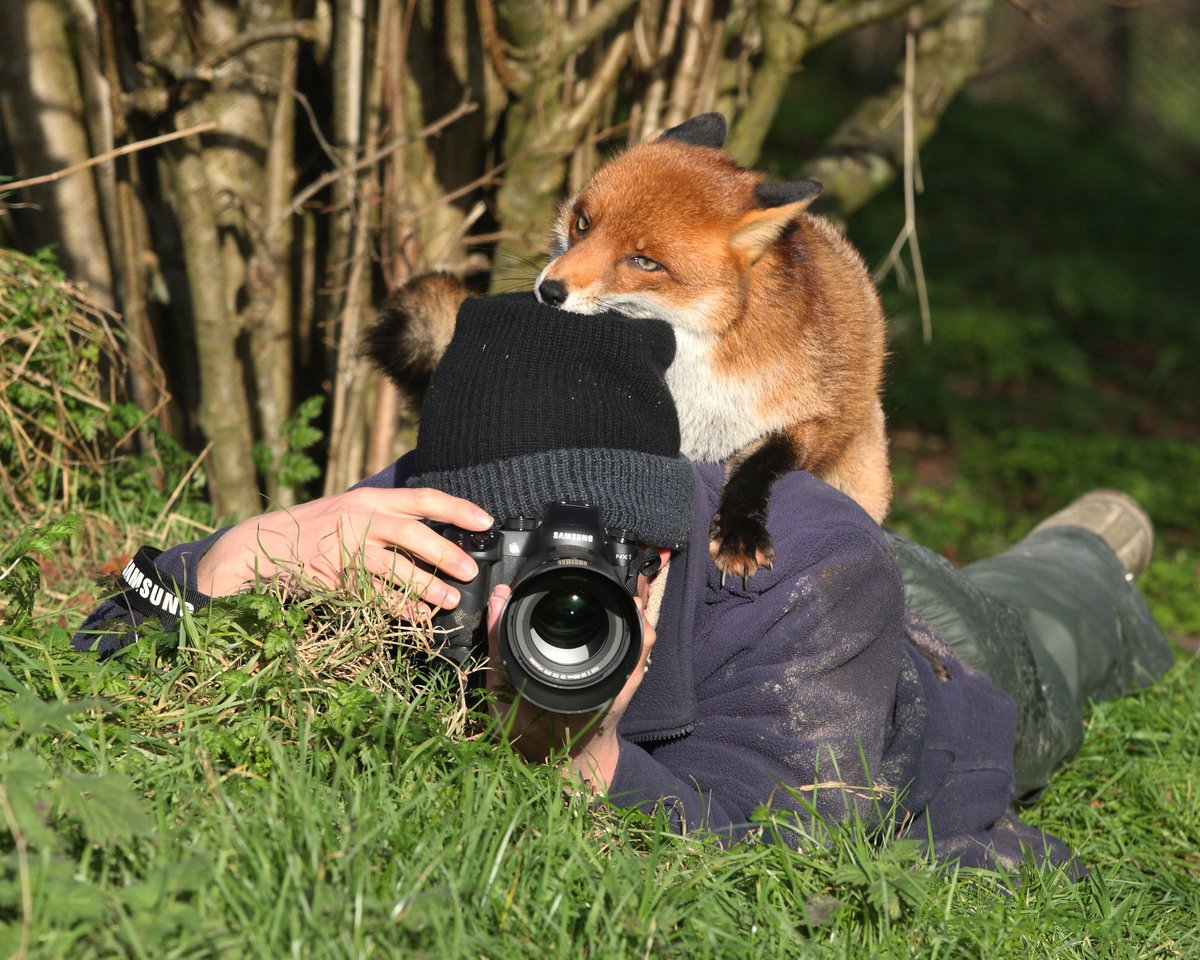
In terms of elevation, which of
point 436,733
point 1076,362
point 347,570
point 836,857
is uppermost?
point 347,570

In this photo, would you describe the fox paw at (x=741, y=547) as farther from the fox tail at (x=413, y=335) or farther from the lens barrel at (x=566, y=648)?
the fox tail at (x=413, y=335)

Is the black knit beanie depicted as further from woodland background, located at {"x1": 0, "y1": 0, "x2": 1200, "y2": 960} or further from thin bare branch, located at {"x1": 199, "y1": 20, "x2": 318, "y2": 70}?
thin bare branch, located at {"x1": 199, "y1": 20, "x2": 318, "y2": 70}

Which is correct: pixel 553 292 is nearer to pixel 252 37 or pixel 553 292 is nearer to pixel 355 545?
pixel 355 545

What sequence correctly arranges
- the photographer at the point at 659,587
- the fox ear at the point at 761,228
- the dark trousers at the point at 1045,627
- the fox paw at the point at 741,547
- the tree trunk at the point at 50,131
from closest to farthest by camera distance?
the photographer at the point at 659,587 → the fox paw at the point at 741,547 → the fox ear at the point at 761,228 → the dark trousers at the point at 1045,627 → the tree trunk at the point at 50,131

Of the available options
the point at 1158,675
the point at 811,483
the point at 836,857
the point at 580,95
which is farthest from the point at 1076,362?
the point at 836,857

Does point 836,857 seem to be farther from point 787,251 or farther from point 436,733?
point 787,251

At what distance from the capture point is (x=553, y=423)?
230cm

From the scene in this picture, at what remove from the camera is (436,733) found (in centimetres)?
226

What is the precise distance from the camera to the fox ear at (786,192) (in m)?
3.22

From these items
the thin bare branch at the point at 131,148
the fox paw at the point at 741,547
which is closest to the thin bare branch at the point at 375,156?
the thin bare branch at the point at 131,148

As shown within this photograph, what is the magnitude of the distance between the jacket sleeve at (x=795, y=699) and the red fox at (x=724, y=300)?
702 mm

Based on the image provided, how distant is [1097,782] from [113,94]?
3.89m

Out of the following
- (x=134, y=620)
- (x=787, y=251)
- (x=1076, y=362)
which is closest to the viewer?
(x=134, y=620)

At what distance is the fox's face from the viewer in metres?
3.30
